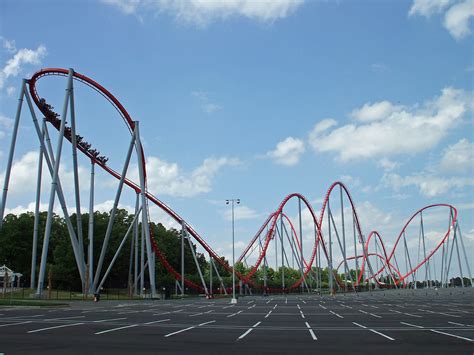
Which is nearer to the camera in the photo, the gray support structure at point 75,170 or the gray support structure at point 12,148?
the gray support structure at point 12,148

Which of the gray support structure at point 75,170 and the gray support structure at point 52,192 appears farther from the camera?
the gray support structure at point 75,170

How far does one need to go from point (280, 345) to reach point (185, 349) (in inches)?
91.3

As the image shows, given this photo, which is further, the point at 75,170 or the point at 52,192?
the point at 75,170

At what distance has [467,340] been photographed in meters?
12.1

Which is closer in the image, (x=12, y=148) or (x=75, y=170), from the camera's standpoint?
(x=12, y=148)

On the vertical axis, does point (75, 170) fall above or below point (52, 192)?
above

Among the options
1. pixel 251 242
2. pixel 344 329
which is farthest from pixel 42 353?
pixel 251 242

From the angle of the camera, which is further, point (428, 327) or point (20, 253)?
point (20, 253)

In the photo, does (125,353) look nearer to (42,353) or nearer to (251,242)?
(42,353)

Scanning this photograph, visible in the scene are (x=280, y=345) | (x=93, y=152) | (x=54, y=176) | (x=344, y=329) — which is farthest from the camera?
(x=93, y=152)

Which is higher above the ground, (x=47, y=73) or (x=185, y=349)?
(x=47, y=73)

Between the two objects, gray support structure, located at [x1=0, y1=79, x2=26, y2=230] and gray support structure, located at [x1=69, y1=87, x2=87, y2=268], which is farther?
gray support structure, located at [x1=69, y1=87, x2=87, y2=268]

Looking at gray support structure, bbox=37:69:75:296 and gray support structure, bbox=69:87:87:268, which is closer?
gray support structure, bbox=37:69:75:296

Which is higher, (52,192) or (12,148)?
(12,148)
